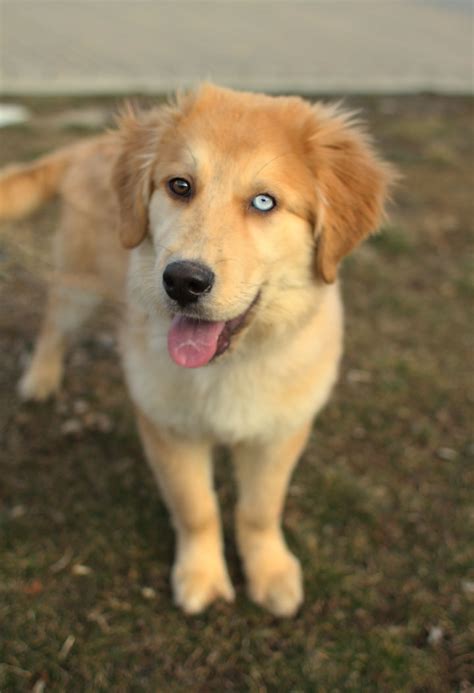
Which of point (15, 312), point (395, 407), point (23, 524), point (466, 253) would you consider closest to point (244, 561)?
point (23, 524)

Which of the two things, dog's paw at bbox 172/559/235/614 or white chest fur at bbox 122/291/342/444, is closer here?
white chest fur at bbox 122/291/342/444

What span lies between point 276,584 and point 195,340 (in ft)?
3.67

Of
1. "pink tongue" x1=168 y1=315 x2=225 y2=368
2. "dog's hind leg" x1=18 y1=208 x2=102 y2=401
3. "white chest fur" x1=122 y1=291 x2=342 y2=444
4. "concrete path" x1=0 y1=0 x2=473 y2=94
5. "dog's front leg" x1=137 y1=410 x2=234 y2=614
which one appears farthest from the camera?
"concrete path" x1=0 y1=0 x2=473 y2=94

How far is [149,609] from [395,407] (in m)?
1.72

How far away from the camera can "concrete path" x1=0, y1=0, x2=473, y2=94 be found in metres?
8.37

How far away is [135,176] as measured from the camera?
242 cm

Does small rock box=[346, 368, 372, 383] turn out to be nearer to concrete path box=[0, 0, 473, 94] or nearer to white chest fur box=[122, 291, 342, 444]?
white chest fur box=[122, 291, 342, 444]

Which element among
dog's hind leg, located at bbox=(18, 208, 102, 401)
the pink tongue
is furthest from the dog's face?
dog's hind leg, located at bbox=(18, 208, 102, 401)

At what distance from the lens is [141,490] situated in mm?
3209

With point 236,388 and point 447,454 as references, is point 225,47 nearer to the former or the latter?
point 447,454

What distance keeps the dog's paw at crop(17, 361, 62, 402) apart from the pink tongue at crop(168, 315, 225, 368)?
166 centimetres

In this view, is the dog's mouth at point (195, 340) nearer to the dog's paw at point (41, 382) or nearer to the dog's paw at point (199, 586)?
the dog's paw at point (199, 586)

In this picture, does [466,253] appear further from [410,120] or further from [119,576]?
[119,576]

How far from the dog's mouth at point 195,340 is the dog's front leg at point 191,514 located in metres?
0.46
